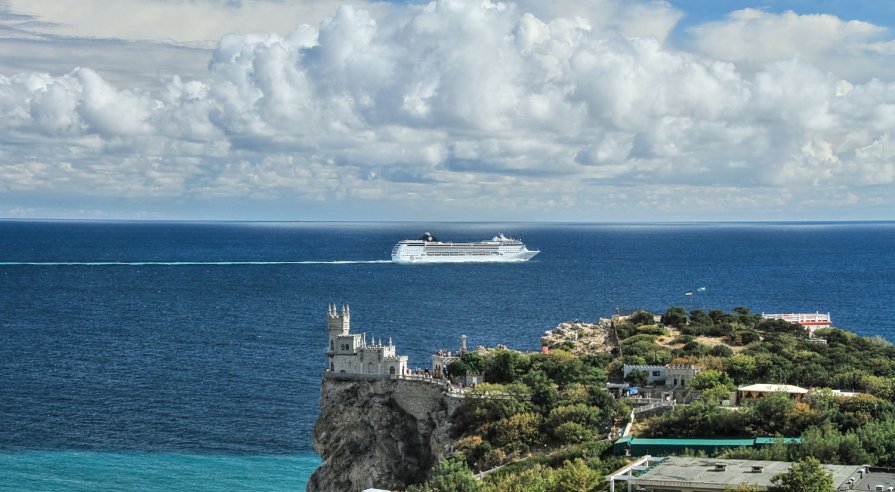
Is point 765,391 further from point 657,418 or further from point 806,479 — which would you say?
point 806,479

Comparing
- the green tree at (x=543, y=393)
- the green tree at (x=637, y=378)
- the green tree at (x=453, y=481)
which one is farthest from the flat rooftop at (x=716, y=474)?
the green tree at (x=637, y=378)

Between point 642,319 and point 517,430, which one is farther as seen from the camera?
point 642,319

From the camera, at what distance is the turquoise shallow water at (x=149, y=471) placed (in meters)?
69.4

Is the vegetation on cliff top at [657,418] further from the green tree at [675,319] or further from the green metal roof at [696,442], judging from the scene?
the green tree at [675,319]

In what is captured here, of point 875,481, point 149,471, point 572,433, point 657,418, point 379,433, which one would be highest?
point 875,481

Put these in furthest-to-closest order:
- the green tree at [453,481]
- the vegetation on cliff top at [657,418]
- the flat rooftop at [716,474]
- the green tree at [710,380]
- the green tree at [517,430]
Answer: the green tree at [710,380]
the green tree at [517,430]
the vegetation on cliff top at [657,418]
the green tree at [453,481]
the flat rooftop at [716,474]

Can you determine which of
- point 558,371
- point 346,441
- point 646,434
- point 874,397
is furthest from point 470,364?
point 874,397

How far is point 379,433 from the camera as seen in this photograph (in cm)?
6475

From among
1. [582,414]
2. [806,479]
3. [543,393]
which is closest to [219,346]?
[543,393]

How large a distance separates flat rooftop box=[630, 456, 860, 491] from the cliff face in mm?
18948

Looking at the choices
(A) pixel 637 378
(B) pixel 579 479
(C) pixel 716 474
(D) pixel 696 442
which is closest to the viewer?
(C) pixel 716 474

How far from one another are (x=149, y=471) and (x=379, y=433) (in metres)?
17.8

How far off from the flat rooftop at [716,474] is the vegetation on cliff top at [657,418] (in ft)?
8.97

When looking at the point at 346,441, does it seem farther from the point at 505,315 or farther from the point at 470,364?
the point at 505,315
